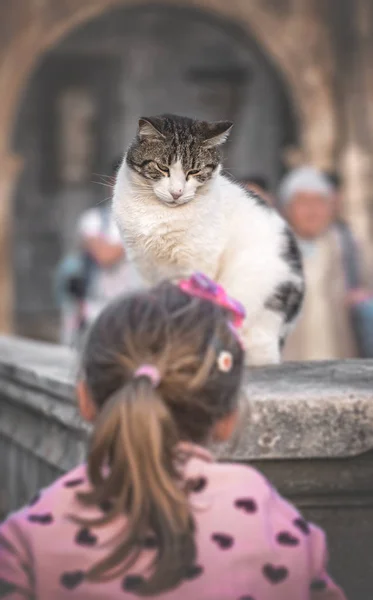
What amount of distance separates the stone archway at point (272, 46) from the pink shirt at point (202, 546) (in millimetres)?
9788

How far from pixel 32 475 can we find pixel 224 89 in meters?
A: 17.3

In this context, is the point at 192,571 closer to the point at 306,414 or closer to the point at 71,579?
the point at 71,579

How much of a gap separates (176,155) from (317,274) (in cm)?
235

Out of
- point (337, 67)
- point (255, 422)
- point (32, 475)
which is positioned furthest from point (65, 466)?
point (337, 67)

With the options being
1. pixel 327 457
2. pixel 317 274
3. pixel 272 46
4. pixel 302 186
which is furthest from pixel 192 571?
pixel 272 46

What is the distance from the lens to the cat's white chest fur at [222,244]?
4.35m

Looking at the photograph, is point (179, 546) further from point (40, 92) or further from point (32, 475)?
point (40, 92)

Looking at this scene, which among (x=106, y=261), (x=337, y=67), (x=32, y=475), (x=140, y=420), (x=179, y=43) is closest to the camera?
(x=140, y=420)

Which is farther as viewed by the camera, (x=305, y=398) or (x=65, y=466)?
(x=65, y=466)

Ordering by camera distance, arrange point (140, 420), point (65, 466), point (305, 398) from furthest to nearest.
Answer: point (65, 466)
point (305, 398)
point (140, 420)

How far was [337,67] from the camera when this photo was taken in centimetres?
1199

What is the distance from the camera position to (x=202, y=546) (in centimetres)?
230

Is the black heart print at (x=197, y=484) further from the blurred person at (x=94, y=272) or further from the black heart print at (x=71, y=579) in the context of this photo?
the blurred person at (x=94, y=272)

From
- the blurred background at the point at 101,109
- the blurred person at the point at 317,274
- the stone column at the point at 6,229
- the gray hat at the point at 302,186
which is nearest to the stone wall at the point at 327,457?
the blurred person at the point at 317,274
